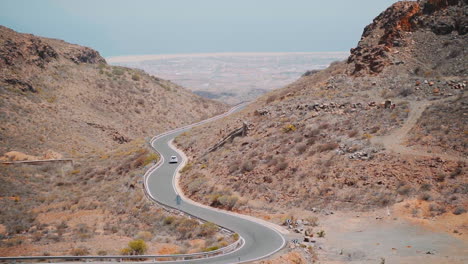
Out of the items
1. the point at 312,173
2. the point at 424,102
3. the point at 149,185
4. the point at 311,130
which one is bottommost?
the point at 149,185

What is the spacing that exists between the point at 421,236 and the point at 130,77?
269 feet

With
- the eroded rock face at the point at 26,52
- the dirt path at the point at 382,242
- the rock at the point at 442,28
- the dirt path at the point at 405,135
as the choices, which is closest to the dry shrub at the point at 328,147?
the dirt path at the point at 405,135

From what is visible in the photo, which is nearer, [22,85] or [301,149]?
[301,149]

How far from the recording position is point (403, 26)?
149 ft

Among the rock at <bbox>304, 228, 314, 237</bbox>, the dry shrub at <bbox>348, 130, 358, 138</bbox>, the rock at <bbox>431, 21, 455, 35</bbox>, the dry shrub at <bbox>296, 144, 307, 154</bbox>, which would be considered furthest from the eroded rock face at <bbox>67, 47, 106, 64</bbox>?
the rock at <bbox>304, 228, 314, 237</bbox>

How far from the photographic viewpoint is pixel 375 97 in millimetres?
38125

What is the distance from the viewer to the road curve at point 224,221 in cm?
1855

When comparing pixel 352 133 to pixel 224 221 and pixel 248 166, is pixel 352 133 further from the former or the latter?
pixel 224 221

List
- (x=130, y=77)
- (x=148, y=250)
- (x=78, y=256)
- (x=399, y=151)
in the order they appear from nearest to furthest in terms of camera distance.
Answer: (x=78, y=256), (x=148, y=250), (x=399, y=151), (x=130, y=77)

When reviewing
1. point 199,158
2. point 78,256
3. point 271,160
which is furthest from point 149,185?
point 78,256

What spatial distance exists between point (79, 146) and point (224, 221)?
119ft

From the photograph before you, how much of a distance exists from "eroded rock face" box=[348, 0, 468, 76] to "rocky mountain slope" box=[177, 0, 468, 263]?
110 millimetres

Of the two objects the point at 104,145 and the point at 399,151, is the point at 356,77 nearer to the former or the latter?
the point at 399,151

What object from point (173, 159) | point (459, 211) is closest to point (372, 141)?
point (459, 211)
